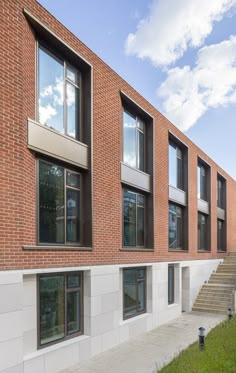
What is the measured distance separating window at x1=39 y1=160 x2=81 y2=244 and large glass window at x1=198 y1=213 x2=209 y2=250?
11.8m

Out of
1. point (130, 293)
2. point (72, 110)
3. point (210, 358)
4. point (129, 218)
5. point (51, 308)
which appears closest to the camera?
point (51, 308)

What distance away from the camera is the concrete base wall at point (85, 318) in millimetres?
6855

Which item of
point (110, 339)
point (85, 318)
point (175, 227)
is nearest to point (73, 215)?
point (85, 318)

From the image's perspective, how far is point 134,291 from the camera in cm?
1221

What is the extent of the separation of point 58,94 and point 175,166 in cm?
889

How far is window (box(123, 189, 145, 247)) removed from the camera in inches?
477

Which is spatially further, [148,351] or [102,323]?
[148,351]

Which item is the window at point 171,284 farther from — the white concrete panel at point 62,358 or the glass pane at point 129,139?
the white concrete panel at point 62,358

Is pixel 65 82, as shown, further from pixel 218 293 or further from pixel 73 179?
pixel 218 293

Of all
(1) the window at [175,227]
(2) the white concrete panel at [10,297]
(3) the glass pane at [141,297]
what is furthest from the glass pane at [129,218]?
(2) the white concrete panel at [10,297]

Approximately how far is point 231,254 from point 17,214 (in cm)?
1931

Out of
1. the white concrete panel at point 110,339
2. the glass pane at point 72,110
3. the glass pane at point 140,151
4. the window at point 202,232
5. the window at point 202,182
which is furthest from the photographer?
the window at point 202,182

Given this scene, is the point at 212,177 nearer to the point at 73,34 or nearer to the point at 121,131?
the point at 121,131

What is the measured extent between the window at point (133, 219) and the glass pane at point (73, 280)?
2.88 meters
